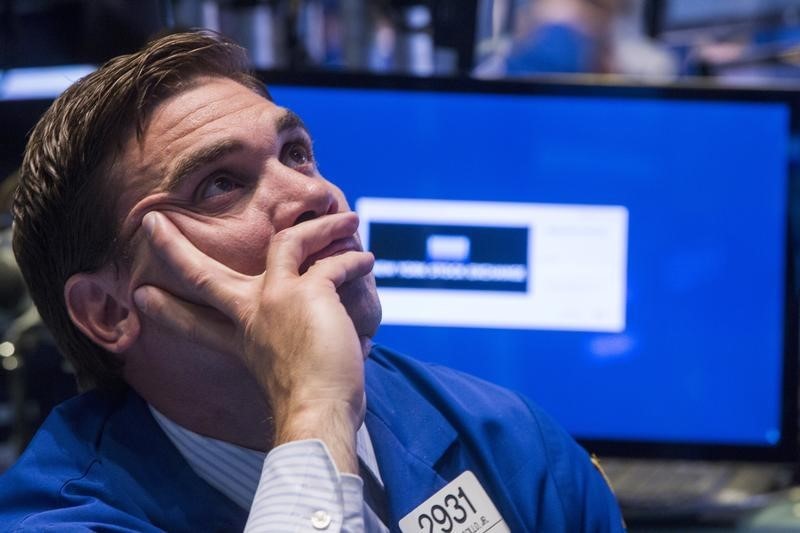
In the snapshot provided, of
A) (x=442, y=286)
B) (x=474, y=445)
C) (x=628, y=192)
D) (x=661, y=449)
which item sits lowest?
(x=661, y=449)

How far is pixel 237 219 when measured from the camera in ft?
3.73

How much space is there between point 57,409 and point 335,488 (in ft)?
1.24

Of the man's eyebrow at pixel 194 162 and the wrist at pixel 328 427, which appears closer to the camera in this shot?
the wrist at pixel 328 427

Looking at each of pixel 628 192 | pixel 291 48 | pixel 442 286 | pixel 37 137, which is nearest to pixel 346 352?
pixel 37 137

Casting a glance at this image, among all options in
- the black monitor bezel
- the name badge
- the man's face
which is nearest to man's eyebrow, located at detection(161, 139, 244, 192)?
the man's face

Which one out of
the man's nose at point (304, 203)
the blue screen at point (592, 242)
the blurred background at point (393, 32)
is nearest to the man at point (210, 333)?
the man's nose at point (304, 203)

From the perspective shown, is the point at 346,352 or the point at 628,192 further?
the point at 628,192

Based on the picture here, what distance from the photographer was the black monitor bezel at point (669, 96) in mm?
1673

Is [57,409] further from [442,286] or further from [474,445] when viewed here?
[442,286]

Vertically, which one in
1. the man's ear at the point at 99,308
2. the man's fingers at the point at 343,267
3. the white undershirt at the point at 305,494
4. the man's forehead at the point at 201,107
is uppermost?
the man's forehead at the point at 201,107

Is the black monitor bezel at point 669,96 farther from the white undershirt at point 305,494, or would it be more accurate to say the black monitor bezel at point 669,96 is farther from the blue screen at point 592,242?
the white undershirt at point 305,494

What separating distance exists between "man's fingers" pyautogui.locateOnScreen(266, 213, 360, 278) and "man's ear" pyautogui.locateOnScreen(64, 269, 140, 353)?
0.70 ft

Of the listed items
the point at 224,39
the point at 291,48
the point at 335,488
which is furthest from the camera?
the point at 291,48

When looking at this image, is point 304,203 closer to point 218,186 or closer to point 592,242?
point 218,186
